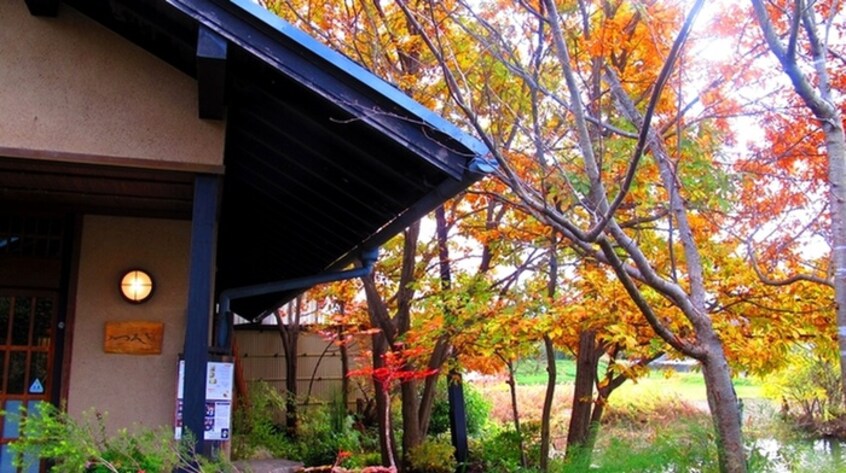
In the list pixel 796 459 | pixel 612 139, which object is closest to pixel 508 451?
pixel 796 459

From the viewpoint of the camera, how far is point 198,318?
12.9ft

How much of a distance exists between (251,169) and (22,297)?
201 cm

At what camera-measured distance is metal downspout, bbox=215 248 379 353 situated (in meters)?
6.47

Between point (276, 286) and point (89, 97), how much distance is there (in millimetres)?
2823

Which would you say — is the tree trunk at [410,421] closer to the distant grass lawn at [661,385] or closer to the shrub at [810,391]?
the distant grass lawn at [661,385]

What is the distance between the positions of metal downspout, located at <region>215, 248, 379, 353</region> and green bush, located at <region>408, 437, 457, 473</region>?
3.79 meters

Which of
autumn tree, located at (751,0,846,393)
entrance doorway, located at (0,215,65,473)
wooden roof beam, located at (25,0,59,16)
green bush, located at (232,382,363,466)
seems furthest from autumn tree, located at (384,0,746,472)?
green bush, located at (232,382,363,466)

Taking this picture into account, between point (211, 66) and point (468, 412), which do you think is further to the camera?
point (468, 412)

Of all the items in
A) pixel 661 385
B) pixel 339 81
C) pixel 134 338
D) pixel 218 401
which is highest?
pixel 339 81

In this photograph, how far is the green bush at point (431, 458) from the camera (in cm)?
970

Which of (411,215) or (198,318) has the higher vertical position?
(411,215)

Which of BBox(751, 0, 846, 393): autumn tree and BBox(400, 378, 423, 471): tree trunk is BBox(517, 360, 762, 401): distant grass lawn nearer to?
BBox(400, 378, 423, 471): tree trunk

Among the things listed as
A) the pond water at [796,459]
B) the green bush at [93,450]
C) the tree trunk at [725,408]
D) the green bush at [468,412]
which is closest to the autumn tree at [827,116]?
the tree trunk at [725,408]

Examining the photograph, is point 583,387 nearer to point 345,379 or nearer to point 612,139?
point 612,139
